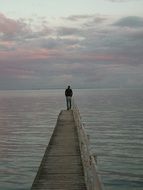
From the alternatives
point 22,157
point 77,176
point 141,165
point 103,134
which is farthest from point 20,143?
point 77,176

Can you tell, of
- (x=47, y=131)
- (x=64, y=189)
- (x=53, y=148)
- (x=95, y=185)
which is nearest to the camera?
(x=95, y=185)

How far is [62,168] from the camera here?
13734 mm

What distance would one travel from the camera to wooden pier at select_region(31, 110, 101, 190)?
11531 mm

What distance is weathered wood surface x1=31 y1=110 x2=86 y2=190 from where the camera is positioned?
1155cm

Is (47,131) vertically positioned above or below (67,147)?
below

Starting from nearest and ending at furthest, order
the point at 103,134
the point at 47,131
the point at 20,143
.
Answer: the point at 20,143, the point at 103,134, the point at 47,131

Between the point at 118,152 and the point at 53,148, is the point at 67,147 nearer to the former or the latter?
the point at 53,148

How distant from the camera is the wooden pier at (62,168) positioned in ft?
37.8

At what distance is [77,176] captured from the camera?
41.2 feet

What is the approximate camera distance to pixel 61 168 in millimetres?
13734

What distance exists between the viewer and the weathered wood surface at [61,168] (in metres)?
11.6

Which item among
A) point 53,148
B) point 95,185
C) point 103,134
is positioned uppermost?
point 95,185

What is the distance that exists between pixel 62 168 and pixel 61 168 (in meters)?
0.04

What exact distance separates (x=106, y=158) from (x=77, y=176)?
15975mm
